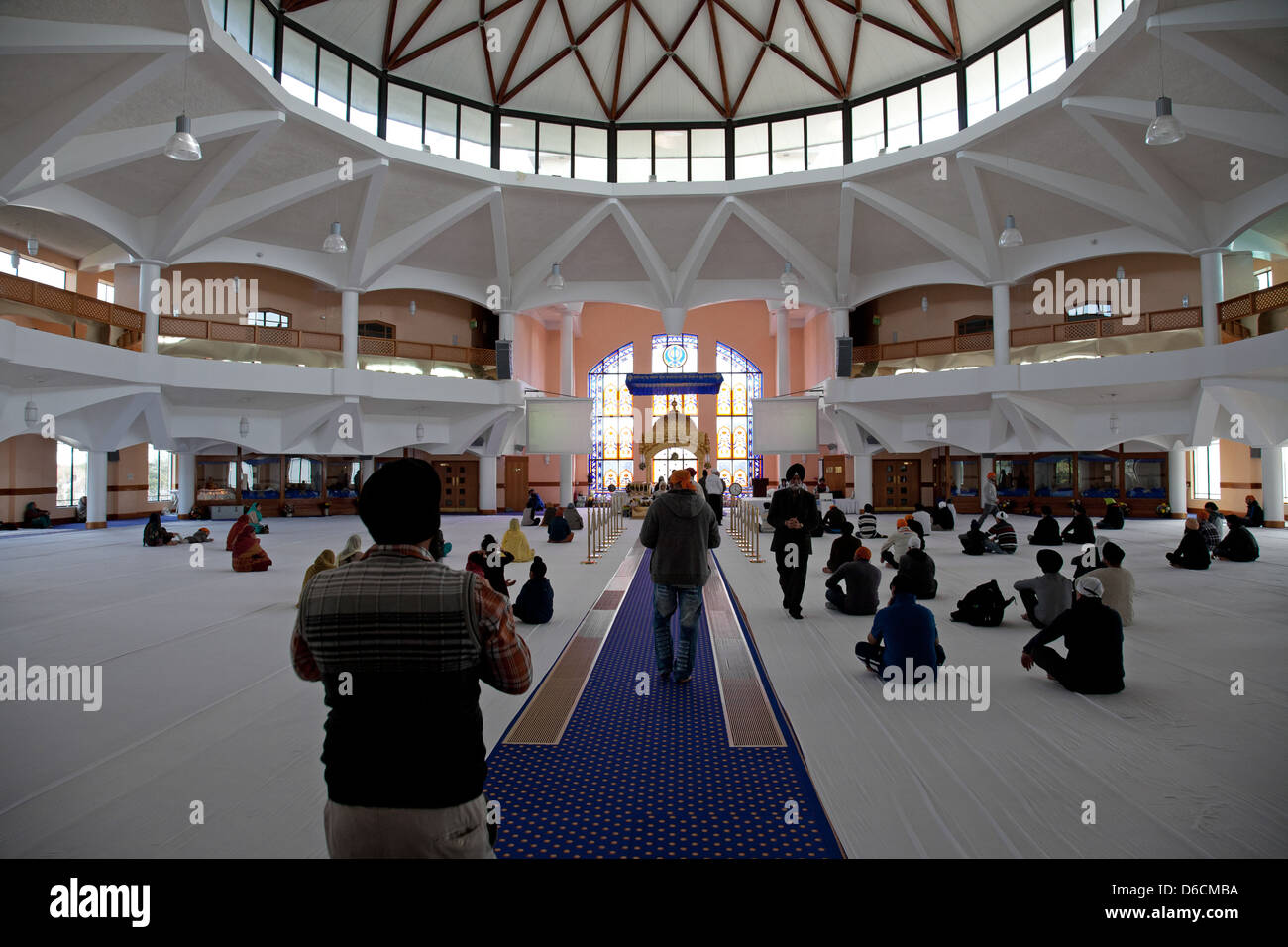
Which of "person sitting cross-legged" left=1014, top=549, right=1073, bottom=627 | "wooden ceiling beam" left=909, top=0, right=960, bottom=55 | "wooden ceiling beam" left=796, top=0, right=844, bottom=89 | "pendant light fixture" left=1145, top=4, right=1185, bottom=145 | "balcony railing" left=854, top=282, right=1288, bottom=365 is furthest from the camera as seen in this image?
"wooden ceiling beam" left=796, top=0, right=844, bottom=89

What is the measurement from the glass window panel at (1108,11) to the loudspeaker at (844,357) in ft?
31.6

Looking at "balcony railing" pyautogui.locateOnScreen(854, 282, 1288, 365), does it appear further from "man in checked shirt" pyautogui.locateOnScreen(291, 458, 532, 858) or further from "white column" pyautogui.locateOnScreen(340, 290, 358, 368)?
"man in checked shirt" pyautogui.locateOnScreen(291, 458, 532, 858)

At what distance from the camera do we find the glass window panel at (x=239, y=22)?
A: 49.5ft

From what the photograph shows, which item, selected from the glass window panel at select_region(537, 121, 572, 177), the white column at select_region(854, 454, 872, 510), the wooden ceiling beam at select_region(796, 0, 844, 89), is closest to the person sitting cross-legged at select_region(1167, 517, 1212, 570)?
the white column at select_region(854, 454, 872, 510)

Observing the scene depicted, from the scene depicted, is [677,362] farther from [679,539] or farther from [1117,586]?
[679,539]

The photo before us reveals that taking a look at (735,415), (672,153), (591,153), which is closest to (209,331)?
(591,153)

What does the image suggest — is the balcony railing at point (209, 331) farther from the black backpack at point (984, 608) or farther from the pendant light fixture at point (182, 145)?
the black backpack at point (984, 608)

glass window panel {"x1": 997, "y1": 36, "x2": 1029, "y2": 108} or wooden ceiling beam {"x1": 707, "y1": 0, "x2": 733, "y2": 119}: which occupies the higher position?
wooden ceiling beam {"x1": 707, "y1": 0, "x2": 733, "y2": 119}

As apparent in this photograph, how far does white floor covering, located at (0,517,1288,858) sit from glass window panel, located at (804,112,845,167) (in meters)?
17.3

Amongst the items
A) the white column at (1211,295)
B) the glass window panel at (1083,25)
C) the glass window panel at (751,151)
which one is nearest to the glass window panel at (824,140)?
the glass window panel at (751,151)

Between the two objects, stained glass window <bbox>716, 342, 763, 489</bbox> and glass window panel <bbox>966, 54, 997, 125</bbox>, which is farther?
stained glass window <bbox>716, 342, 763, 489</bbox>

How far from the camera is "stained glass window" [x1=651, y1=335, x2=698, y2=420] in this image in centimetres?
2839
